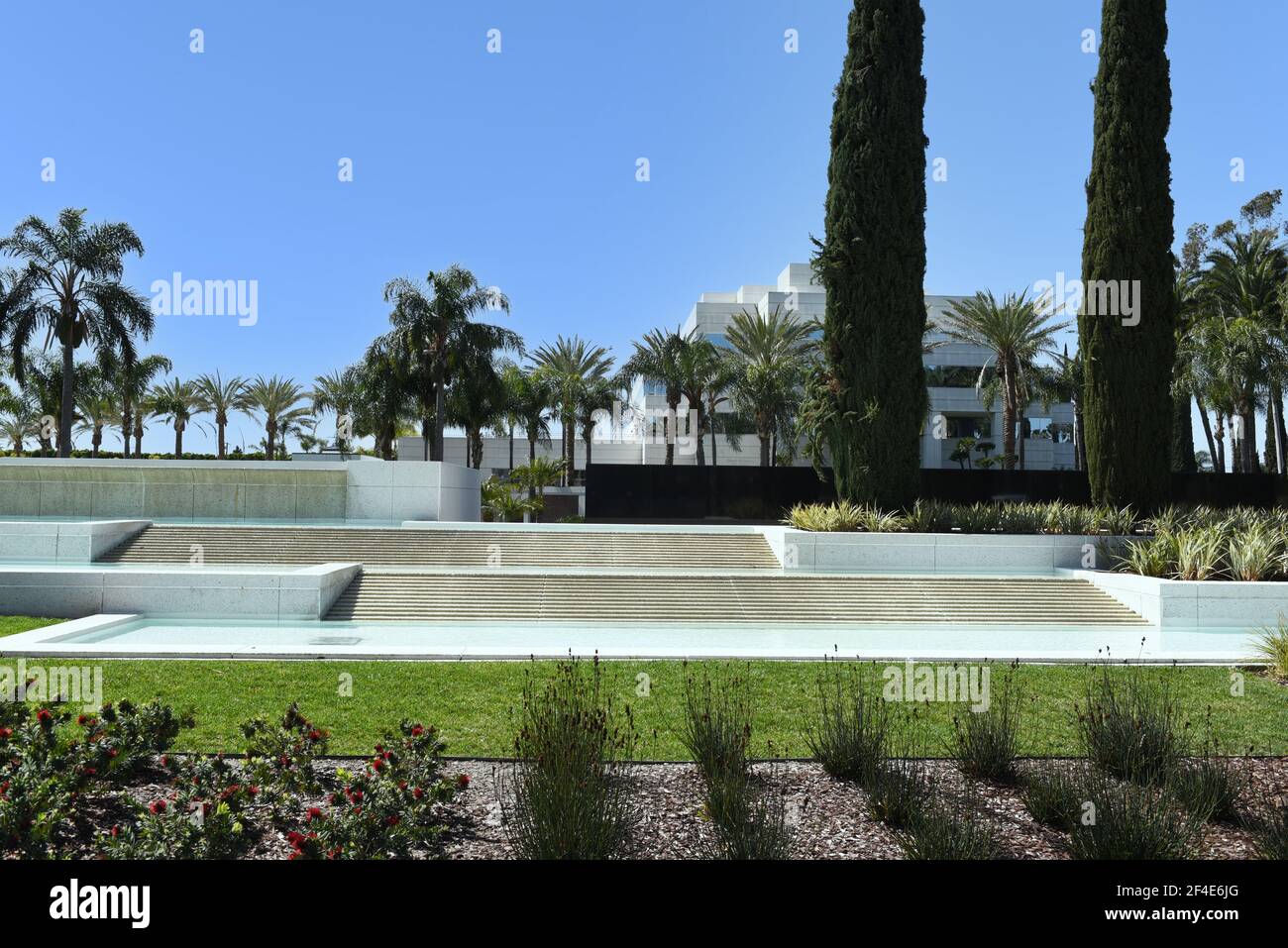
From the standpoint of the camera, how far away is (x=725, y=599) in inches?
573

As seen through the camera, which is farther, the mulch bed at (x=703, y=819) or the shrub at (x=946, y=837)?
the mulch bed at (x=703, y=819)

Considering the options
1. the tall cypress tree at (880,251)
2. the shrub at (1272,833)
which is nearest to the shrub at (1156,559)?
the tall cypress tree at (880,251)

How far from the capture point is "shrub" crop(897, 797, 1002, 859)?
4125 mm

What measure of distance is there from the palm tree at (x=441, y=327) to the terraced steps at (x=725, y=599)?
23.6 metres

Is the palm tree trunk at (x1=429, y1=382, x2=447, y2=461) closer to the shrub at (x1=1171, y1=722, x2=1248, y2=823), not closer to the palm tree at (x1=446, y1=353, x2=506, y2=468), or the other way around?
the palm tree at (x1=446, y1=353, x2=506, y2=468)

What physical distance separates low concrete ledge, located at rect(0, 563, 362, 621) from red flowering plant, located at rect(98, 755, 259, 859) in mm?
8801

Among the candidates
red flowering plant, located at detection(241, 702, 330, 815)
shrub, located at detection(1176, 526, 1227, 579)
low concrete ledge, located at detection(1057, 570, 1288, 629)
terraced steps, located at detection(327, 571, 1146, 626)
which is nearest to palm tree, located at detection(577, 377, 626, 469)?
terraced steps, located at detection(327, 571, 1146, 626)

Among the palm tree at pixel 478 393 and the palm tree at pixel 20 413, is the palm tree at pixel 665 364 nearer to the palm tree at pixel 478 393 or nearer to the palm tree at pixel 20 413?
the palm tree at pixel 478 393

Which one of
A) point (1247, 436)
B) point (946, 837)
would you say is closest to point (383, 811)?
point (946, 837)

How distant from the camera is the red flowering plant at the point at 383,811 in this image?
4207 mm

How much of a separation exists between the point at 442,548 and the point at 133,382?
32.2 metres

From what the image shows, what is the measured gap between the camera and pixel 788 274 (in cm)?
6550

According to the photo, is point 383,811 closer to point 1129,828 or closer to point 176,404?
point 1129,828
